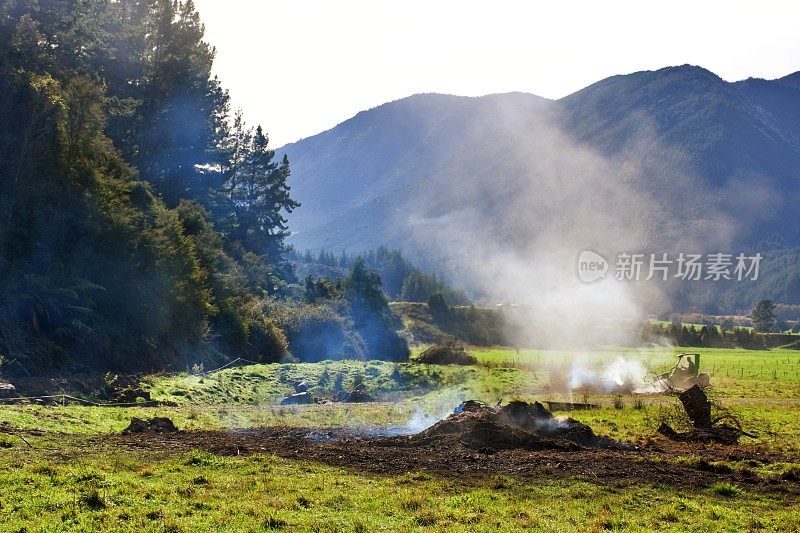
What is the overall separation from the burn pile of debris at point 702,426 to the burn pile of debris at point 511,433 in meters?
4.32

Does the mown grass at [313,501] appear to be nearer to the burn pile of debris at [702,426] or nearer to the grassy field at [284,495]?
the grassy field at [284,495]

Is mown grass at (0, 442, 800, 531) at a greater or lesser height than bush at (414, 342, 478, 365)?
greater

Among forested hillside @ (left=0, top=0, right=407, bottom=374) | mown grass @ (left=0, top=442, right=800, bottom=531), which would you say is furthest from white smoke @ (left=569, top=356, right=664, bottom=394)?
mown grass @ (left=0, top=442, right=800, bottom=531)

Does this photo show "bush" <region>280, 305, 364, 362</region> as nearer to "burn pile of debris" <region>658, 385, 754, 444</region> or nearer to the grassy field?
the grassy field

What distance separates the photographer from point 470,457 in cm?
2019

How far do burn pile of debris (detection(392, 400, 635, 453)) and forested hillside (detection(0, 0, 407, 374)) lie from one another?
63.7 ft

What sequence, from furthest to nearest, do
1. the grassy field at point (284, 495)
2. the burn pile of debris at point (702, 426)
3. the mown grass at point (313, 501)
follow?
the burn pile of debris at point (702, 426) < the grassy field at point (284, 495) < the mown grass at point (313, 501)

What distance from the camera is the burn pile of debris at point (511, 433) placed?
22.3 meters

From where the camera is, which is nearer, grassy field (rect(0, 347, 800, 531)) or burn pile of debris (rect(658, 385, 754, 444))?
grassy field (rect(0, 347, 800, 531))

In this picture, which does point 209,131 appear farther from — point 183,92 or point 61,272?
point 61,272

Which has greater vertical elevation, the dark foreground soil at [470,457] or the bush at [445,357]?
the dark foreground soil at [470,457]

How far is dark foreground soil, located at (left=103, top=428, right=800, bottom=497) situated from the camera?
1780 centimetres

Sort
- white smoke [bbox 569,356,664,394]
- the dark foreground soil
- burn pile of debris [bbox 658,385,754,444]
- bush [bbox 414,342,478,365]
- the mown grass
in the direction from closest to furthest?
1. the mown grass
2. the dark foreground soil
3. burn pile of debris [bbox 658,385,754,444]
4. white smoke [bbox 569,356,664,394]
5. bush [bbox 414,342,478,365]

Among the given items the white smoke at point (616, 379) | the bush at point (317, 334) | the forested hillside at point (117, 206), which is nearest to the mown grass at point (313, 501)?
the forested hillside at point (117, 206)
